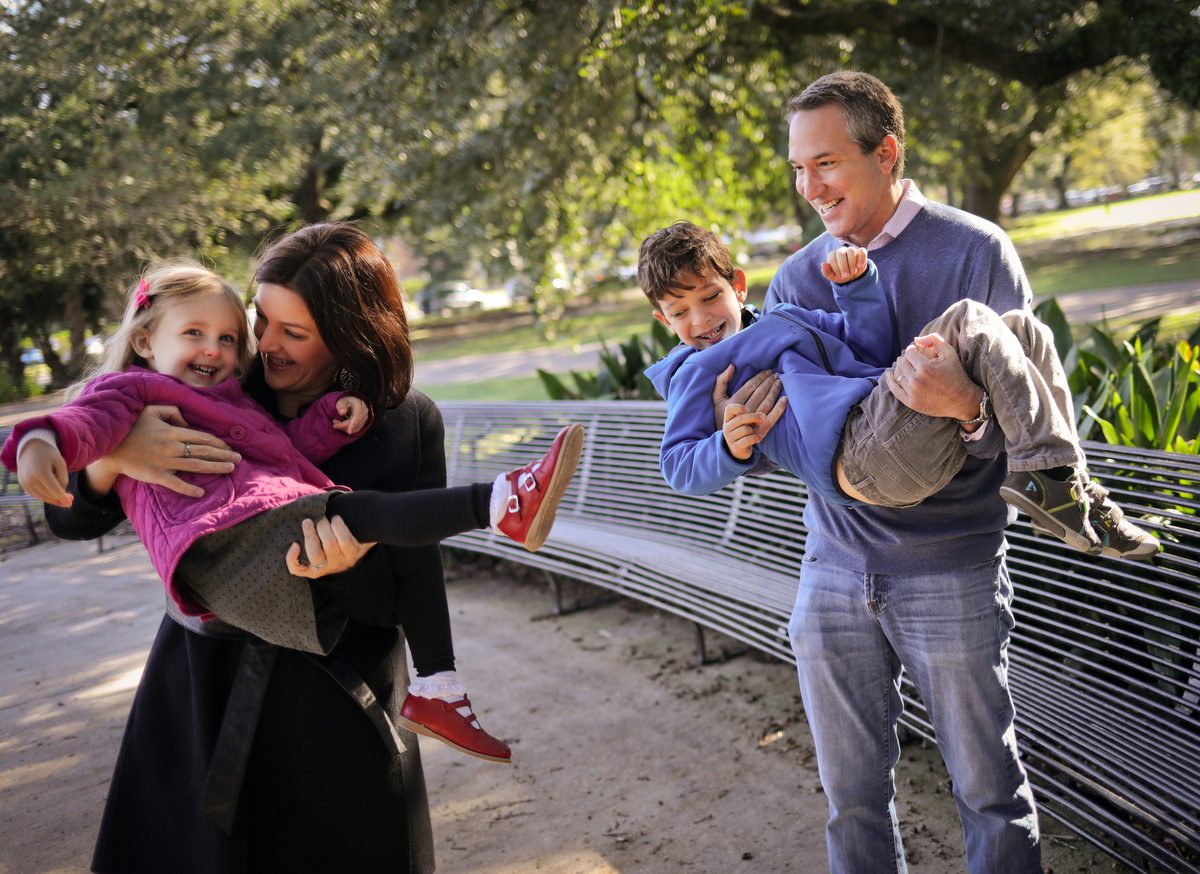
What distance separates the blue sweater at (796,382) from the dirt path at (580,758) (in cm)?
162

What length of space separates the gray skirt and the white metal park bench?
6.77ft

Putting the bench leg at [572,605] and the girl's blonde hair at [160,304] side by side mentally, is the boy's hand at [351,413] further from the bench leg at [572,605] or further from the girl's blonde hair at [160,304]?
the bench leg at [572,605]

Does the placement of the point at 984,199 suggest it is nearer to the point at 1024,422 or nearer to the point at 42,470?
the point at 1024,422

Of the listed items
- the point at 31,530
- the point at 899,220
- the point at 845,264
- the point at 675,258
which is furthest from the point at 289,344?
the point at 31,530

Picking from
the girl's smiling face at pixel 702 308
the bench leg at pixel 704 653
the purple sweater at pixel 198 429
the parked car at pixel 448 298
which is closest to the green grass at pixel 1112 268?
the bench leg at pixel 704 653

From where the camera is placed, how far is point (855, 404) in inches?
83.1

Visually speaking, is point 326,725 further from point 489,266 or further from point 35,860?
point 489,266

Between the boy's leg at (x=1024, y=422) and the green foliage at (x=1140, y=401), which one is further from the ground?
the boy's leg at (x=1024, y=422)

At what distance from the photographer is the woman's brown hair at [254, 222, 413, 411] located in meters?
2.29

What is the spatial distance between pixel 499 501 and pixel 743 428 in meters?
0.50

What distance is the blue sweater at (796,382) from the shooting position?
2.12 m

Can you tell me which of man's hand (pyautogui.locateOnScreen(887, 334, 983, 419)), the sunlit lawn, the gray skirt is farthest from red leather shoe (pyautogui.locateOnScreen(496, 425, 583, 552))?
the sunlit lawn

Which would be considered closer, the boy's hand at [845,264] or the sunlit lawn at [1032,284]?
the boy's hand at [845,264]

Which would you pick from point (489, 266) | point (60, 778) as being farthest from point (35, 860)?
point (489, 266)
